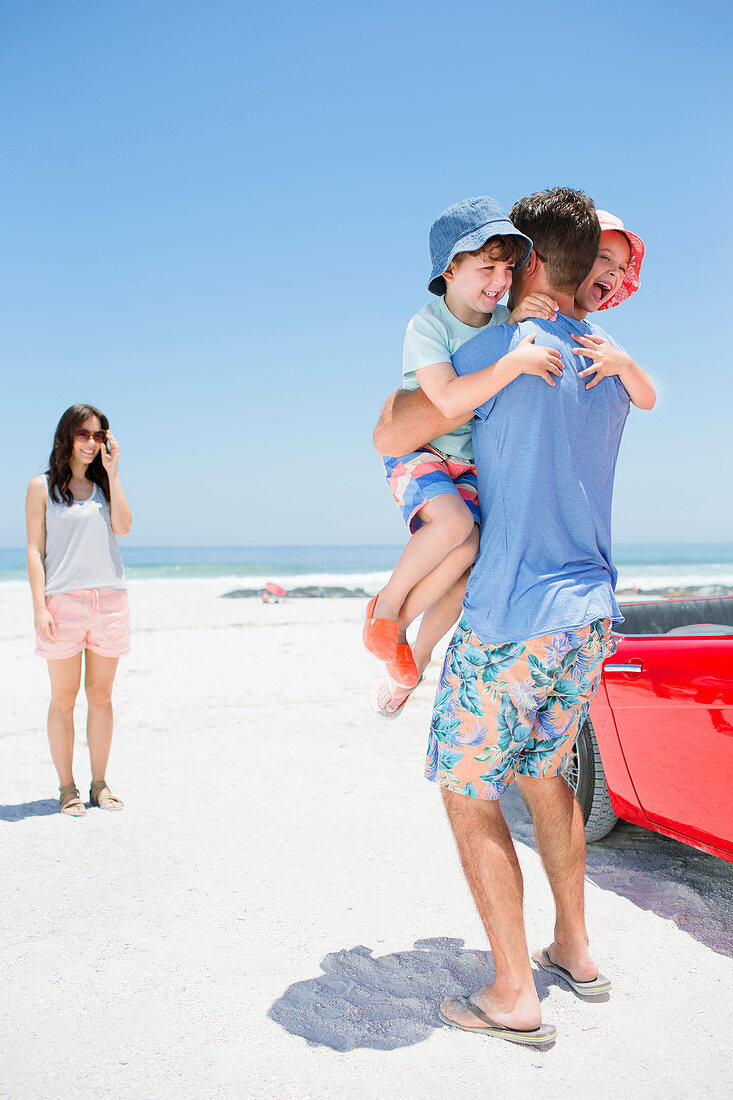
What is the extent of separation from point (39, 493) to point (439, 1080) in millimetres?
3703

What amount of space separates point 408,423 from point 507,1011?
1.75m

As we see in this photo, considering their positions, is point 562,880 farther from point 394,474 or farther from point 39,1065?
point 39,1065

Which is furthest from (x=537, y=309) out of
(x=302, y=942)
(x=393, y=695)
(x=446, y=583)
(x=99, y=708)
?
(x=99, y=708)

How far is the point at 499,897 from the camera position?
2297mm

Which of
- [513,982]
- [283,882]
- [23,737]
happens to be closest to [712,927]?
[513,982]

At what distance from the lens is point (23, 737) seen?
6246 millimetres

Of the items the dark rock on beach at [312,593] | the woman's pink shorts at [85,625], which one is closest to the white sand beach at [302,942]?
the woman's pink shorts at [85,625]

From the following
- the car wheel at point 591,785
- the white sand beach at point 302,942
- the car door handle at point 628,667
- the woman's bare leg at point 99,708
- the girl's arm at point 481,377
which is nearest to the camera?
the girl's arm at point 481,377

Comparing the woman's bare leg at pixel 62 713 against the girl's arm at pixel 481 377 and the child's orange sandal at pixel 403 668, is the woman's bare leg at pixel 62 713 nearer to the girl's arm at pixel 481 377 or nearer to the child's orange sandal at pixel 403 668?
the child's orange sandal at pixel 403 668

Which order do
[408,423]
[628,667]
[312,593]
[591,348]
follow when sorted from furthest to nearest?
[312,593]
[628,667]
[408,423]
[591,348]

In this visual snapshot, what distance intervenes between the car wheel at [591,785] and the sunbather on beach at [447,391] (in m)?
1.45

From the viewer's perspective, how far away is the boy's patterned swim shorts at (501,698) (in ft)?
7.46

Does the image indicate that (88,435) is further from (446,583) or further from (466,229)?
(466,229)

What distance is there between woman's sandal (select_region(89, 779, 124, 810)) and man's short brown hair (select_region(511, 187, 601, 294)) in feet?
12.0
